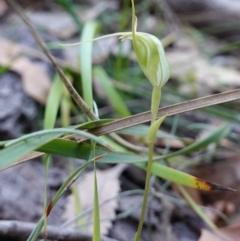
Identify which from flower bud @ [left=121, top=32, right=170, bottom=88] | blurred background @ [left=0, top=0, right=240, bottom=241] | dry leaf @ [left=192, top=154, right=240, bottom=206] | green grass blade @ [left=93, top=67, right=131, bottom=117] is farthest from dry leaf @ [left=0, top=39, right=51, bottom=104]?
flower bud @ [left=121, top=32, right=170, bottom=88]

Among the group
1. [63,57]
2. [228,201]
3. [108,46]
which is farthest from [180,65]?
[228,201]

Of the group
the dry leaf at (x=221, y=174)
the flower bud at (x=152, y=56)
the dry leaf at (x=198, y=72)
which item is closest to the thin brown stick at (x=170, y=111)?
the flower bud at (x=152, y=56)

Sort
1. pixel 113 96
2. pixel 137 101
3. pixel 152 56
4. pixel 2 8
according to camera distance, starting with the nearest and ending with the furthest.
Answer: pixel 152 56, pixel 113 96, pixel 137 101, pixel 2 8

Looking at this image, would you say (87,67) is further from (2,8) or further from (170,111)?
(2,8)

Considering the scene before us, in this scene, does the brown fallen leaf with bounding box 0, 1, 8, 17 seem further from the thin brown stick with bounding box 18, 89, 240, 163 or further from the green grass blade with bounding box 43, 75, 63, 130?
the thin brown stick with bounding box 18, 89, 240, 163

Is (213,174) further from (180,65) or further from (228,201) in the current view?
(180,65)

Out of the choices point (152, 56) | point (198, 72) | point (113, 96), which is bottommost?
point (198, 72)

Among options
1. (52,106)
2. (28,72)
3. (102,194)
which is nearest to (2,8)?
(28,72)
